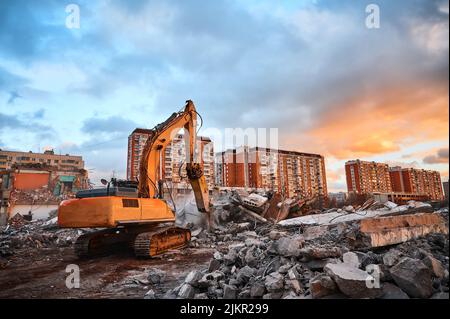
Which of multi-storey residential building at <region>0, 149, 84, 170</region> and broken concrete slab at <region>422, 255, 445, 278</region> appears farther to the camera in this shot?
multi-storey residential building at <region>0, 149, 84, 170</region>

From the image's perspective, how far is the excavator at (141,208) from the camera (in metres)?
7.41

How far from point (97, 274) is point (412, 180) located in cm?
7834

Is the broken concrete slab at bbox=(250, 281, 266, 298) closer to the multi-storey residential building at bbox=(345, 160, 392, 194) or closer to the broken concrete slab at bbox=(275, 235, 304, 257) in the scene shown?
the broken concrete slab at bbox=(275, 235, 304, 257)

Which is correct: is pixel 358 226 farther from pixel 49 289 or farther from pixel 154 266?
pixel 49 289

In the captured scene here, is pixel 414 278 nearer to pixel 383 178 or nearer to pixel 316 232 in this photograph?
pixel 316 232

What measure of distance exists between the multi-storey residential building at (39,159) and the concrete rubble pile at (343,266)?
65035 millimetres

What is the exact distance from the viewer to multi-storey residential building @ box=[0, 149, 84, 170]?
61344mm

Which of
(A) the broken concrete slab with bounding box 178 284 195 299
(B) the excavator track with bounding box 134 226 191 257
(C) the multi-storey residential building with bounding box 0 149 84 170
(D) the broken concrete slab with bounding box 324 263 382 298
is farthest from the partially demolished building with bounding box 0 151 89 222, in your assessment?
(C) the multi-storey residential building with bounding box 0 149 84 170

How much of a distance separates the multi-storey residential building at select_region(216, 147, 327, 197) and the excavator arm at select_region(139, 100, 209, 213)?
48.6 meters

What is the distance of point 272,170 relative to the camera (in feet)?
219

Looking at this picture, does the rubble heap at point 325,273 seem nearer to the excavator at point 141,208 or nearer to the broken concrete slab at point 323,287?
the broken concrete slab at point 323,287

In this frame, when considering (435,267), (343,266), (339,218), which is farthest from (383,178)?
(343,266)
